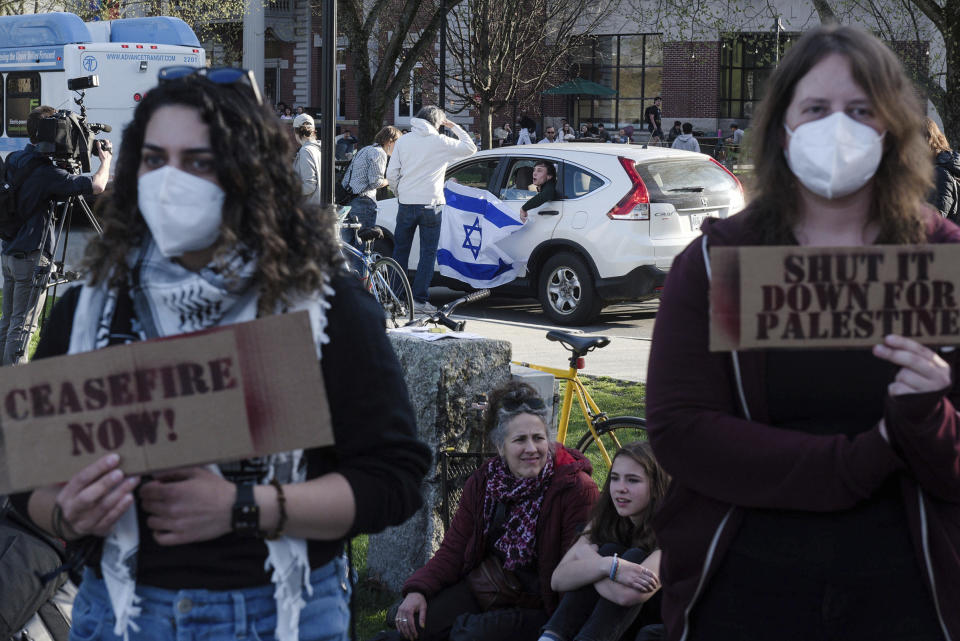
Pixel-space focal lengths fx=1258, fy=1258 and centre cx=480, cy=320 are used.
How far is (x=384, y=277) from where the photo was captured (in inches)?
426

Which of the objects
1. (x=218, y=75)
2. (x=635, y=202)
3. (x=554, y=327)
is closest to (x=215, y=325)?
(x=218, y=75)

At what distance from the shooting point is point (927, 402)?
1.81 metres

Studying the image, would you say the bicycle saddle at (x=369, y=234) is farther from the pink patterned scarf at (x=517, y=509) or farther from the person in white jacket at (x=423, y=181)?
the pink patterned scarf at (x=517, y=509)

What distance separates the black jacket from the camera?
8.30m

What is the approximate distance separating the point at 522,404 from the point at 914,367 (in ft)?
8.37

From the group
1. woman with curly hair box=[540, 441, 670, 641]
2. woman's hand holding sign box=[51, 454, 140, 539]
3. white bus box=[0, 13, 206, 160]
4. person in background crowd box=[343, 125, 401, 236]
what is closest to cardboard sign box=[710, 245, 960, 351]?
woman's hand holding sign box=[51, 454, 140, 539]

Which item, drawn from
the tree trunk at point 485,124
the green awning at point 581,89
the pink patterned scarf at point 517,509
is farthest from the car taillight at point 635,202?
the green awning at point 581,89

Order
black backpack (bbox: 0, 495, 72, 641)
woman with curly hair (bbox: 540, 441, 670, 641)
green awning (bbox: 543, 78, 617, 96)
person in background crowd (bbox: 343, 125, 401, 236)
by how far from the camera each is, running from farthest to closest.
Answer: green awning (bbox: 543, 78, 617, 96)
person in background crowd (bbox: 343, 125, 401, 236)
woman with curly hair (bbox: 540, 441, 670, 641)
black backpack (bbox: 0, 495, 72, 641)

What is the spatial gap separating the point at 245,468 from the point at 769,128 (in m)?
1.01

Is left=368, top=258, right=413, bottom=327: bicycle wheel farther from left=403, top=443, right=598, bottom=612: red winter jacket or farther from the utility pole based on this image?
left=403, top=443, right=598, bottom=612: red winter jacket

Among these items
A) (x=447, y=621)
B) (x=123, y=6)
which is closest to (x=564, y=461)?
(x=447, y=621)

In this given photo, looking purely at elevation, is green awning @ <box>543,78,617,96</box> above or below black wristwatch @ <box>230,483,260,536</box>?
above

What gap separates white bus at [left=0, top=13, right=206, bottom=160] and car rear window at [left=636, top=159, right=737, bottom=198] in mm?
10831

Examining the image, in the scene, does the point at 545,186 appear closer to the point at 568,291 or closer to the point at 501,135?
the point at 568,291
